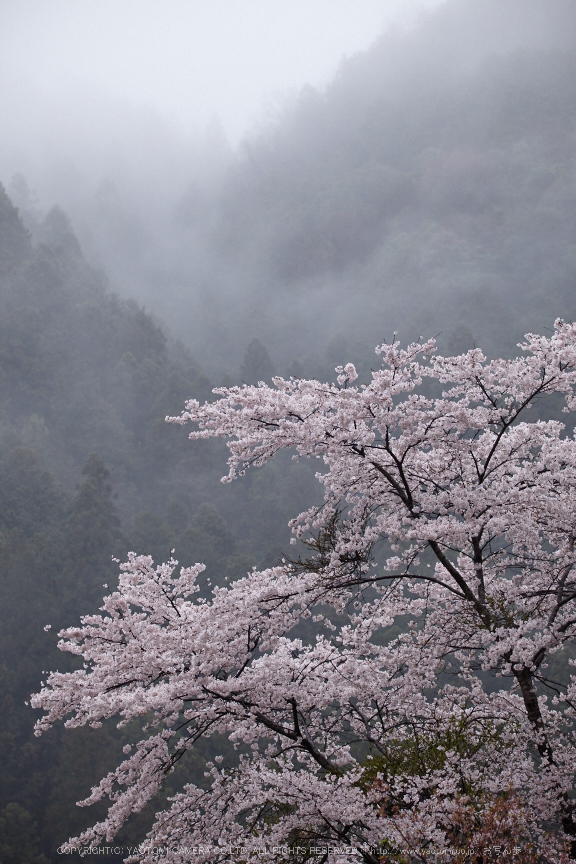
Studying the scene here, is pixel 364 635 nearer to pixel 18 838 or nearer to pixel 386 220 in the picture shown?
A: pixel 18 838

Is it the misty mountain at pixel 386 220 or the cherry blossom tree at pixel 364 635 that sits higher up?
the misty mountain at pixel 386 220

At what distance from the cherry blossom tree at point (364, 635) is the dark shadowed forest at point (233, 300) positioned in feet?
50.5

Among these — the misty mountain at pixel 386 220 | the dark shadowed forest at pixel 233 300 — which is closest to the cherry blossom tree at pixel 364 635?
the dark shadowed forest at pixel 233 300

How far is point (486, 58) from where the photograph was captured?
14550cm

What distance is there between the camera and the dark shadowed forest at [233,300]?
37281mm

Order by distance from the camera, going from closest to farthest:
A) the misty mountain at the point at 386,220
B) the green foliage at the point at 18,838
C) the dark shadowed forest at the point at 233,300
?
the green foliage at the point at 18,838, the dark shadowed forest at the point at 233,300, the misty mountain at the point at 386,220

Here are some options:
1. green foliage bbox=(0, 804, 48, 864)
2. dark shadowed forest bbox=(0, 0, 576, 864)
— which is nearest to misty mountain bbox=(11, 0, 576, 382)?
dark shadowed forest bbox=(0, 0, 576, 864)

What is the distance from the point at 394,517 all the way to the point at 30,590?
111ft

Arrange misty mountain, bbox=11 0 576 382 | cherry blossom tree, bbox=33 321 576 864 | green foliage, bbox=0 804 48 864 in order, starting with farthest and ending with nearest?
1. misty mountain, bbox=11 0 576 382
2. green foliage, bbox=0 804 48 864
3. cherry blossom tree, bbox=33 321 576 864

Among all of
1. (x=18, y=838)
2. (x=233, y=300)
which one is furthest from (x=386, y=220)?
(x=18, y=838)

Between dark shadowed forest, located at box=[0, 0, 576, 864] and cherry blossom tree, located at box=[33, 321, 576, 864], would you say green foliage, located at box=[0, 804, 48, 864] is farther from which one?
cherry blossom tree, located at box=[33, 321, 576, 864]

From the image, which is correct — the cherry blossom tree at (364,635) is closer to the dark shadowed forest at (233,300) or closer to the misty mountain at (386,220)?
the dark shadowed forest at (233,300)

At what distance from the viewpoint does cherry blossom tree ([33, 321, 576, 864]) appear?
5.91 m

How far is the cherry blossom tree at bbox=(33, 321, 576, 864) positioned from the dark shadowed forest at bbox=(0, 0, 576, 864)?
50.5ft
